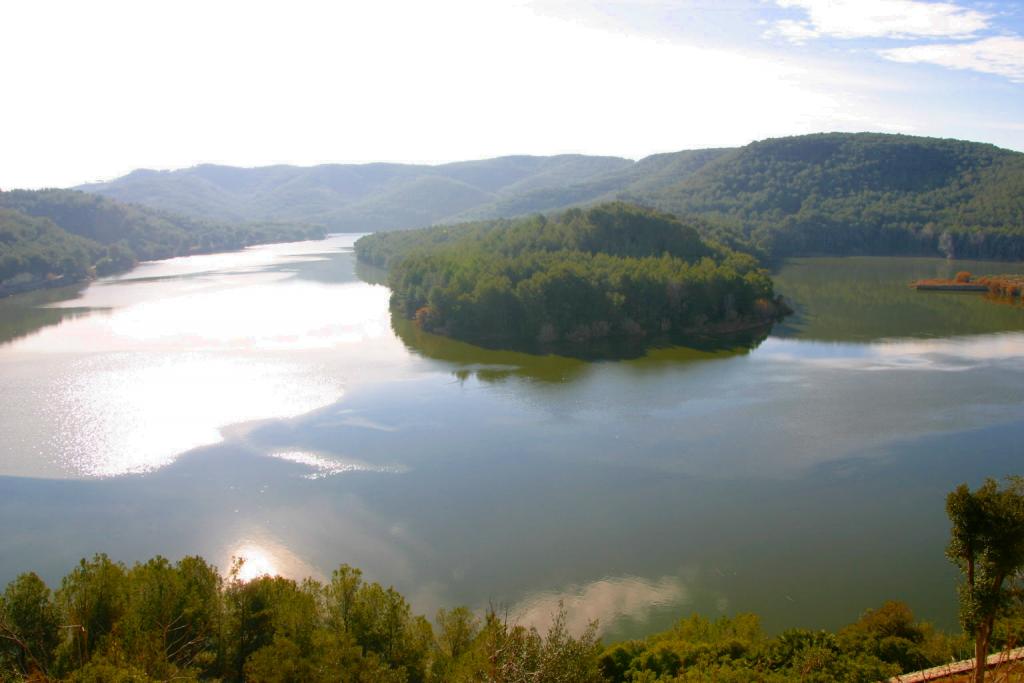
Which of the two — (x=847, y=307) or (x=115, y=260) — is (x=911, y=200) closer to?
(x=847, y=307)

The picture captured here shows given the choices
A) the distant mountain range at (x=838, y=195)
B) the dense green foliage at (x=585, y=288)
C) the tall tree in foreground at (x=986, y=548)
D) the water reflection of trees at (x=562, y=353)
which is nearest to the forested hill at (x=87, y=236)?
the dense green foliage at (x=585, y=288)

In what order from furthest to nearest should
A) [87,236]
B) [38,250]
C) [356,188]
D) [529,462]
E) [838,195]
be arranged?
[356,188], [87,236], [838,195], [38,250], [529,462]

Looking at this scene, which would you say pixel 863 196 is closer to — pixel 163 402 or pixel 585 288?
pixel 585 288

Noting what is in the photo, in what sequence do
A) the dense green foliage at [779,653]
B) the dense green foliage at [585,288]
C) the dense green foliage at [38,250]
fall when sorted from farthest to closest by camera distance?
the dense green foliage at [38,250] → the dense green foliage at [585,288] → the dense green foliage at [779,653]

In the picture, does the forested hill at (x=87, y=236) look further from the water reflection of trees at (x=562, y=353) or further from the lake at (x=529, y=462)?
the water reflection of trees at (x=562, y=353)

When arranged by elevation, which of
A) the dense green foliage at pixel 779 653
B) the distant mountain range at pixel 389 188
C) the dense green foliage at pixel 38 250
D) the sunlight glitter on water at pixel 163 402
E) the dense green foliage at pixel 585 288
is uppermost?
the distant mountain range at pixel 389 188

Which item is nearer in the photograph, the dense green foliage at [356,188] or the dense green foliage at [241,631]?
the dense green foliage at [241,631]

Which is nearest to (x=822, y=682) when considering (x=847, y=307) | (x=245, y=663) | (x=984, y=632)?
(x=984, y=632)

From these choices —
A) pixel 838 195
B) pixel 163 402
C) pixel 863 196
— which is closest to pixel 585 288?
pixel 163 402
